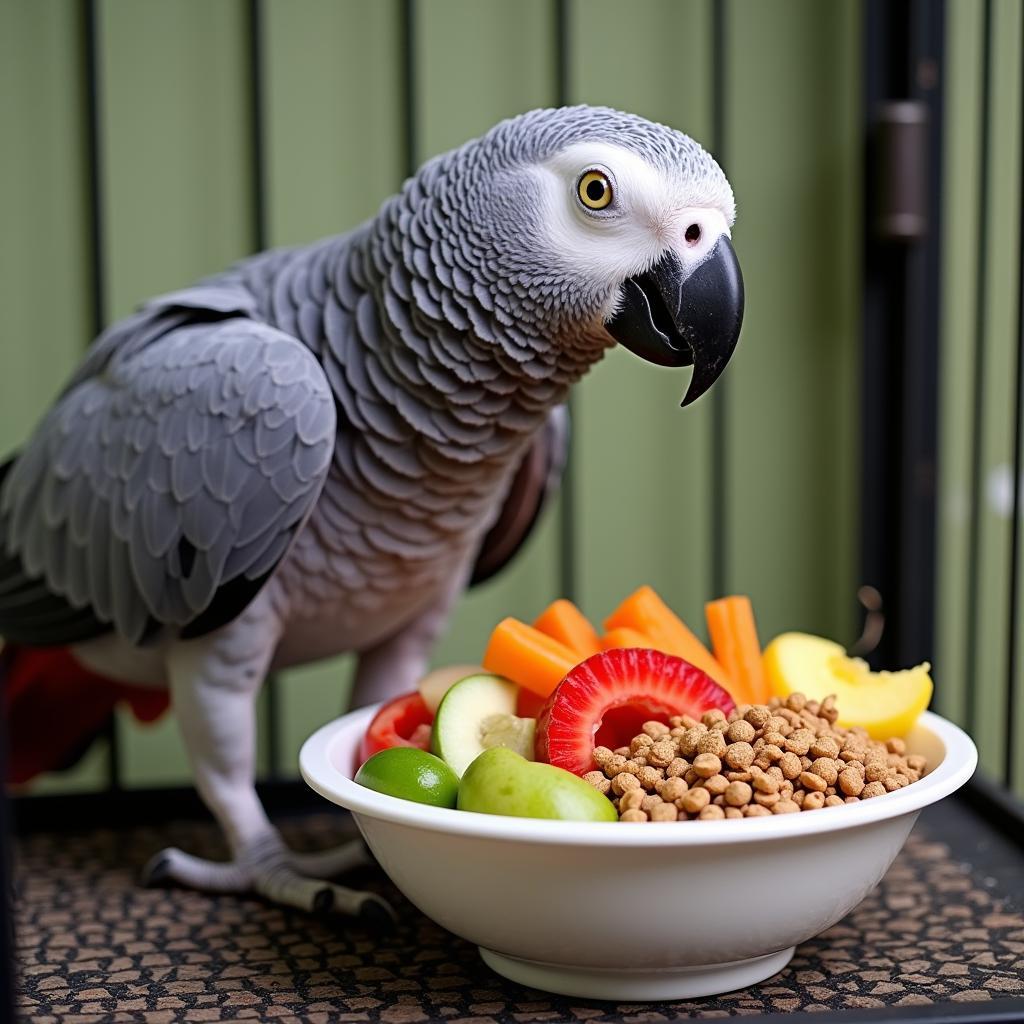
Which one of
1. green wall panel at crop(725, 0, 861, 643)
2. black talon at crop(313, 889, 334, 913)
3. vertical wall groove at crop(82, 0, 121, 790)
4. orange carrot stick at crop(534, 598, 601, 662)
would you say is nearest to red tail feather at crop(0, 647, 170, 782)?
vertical wall groove at crop(82, 0, 121, 790)

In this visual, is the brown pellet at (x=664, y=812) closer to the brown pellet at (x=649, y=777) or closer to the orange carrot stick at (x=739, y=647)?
the brown pellet at (x=649, y=777)

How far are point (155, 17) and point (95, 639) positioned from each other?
59 centimetres

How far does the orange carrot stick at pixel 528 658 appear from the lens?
0.60 m

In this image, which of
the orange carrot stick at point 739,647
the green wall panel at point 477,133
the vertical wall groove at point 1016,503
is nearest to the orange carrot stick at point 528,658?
the orange carrot stick at point 739,647

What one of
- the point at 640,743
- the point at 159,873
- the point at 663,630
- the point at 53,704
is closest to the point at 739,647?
the point at 663,630

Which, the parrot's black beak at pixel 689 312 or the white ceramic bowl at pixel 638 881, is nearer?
the white ceramic bowl at pixel 638 881

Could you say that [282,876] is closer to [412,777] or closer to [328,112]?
[412,777]

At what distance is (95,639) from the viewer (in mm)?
742

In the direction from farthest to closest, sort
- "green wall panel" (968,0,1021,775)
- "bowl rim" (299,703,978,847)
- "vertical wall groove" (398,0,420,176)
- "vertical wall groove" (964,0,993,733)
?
"green wall panel" (968,0,1021,775)
"vertical wall groove" (398,0,420,176)
"vertical wall groove" (964,0,993,733)
"bowl rim" (299,703,978,847)

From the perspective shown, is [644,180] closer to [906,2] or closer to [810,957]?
[810,957]

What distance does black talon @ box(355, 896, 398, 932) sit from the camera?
64cm

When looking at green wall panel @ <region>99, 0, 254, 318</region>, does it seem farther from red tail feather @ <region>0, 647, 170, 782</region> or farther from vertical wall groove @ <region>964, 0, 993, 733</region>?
vertical wall groove @ <region>964, 0, 993, 733</region>

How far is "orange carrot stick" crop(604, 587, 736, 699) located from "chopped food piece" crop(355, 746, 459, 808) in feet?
0.52

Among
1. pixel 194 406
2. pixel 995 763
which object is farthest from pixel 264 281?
pixel 995 763
